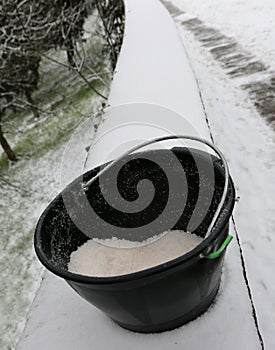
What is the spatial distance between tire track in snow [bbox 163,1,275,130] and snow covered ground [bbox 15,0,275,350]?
218mm

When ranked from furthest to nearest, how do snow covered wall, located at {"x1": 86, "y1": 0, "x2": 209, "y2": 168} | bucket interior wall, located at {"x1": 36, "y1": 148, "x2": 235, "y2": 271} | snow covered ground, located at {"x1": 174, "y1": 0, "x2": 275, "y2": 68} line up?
snow covered ground, located at {"x1": 174, "y1": 0, "x2": 275, "y2": 68} → snow covered wall, located at {"x1": 86, "y1": 0, "x2": 209, "y2": 168} → bucket interior wall, located at {"x1": 36, "y1": 148, "x2": 235, "y2": 271}

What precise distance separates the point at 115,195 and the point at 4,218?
631cm

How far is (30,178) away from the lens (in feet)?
27.7

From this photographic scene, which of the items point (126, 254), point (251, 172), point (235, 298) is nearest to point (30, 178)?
point (251, 172)

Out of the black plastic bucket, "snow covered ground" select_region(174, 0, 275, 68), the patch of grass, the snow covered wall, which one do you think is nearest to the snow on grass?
the patch of grass

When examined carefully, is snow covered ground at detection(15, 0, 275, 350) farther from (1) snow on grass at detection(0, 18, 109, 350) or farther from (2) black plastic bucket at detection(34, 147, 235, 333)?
(1) snow on grass at detection(0, 18, 109, 350)

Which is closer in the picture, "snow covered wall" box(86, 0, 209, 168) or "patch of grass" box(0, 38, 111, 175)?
"snow covered wall" box(86, 0, 209, 168)

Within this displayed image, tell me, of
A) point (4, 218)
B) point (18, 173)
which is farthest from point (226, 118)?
point (18, 173)

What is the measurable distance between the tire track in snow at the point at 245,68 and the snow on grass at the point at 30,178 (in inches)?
65.5

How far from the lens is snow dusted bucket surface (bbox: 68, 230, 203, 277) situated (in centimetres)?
135

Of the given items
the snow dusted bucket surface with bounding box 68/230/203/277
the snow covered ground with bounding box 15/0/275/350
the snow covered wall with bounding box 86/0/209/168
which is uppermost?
the snow dusted bucket surface with bounding box 68/230/203/277

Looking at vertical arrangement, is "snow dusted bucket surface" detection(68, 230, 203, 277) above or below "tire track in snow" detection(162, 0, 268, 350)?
above

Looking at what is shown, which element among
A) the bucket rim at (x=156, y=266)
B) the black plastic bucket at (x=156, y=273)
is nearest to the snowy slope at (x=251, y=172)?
the black plastic bucket at (x=156, y=273)

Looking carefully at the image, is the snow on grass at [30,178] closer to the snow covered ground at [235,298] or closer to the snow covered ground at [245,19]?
the snow covered ground at [235,298]
